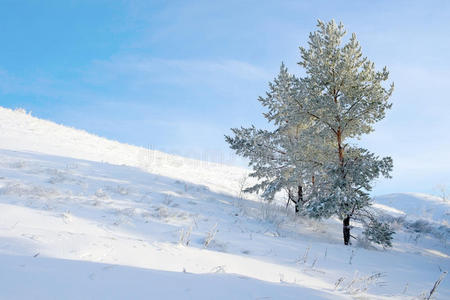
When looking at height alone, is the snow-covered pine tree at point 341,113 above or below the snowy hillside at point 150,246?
above

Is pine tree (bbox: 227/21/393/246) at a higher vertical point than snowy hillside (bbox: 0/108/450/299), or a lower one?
higher

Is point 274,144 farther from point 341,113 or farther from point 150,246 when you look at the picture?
point 150,246

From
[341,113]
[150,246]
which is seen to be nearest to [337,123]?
[341,113]

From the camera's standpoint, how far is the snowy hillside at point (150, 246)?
6.90ft

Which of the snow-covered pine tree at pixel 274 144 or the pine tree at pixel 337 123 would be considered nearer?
the pine tree at pixel 337 123

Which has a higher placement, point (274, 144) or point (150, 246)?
point (274, 144)

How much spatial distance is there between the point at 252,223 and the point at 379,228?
3577 mm

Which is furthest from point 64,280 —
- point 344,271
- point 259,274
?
point 344,271

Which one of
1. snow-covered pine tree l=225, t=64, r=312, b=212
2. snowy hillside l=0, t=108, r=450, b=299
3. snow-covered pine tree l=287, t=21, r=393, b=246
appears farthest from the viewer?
snow-covered pine tree l=225, t=64, r=312, b=212

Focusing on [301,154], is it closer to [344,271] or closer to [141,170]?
[344,271]

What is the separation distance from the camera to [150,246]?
3.48 metres

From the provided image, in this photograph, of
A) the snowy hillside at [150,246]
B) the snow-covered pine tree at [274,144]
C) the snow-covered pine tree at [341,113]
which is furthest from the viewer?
the snow-covered pine tree at [274,144]

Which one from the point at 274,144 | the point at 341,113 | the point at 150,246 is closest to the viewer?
the point at 150,246

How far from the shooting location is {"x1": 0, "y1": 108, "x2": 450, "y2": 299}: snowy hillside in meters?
2.10
